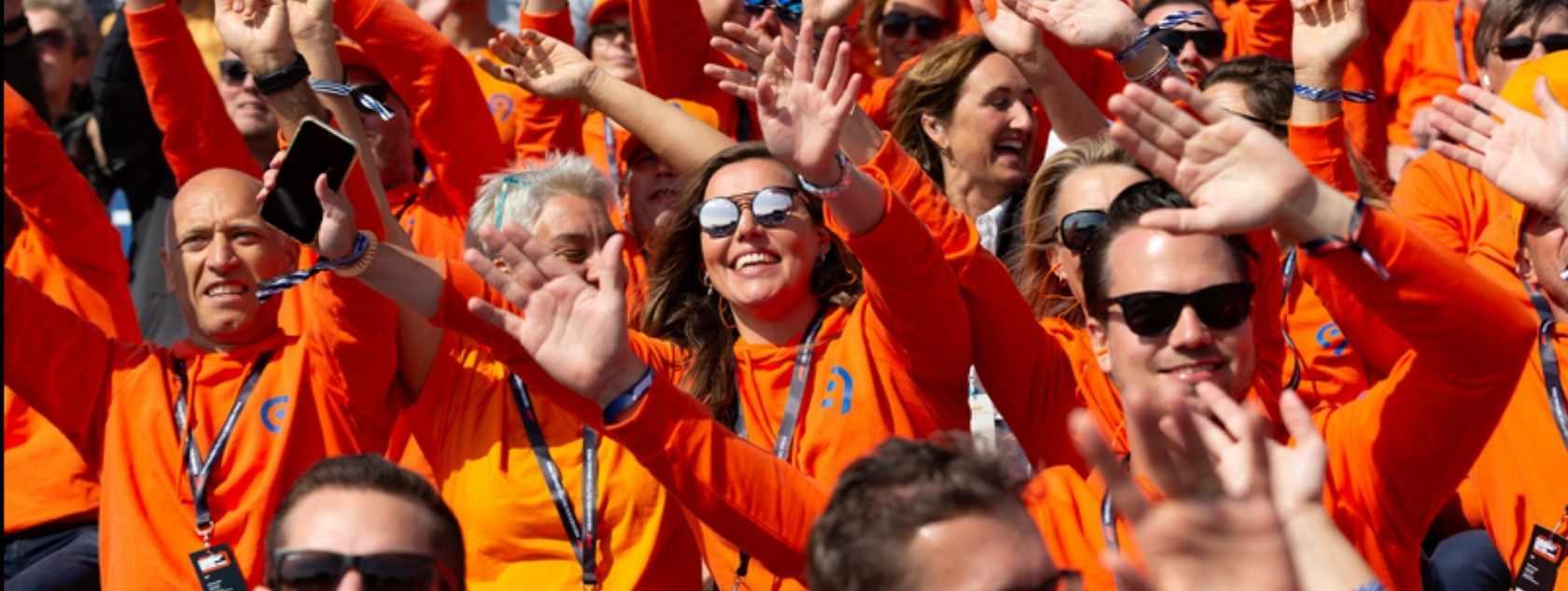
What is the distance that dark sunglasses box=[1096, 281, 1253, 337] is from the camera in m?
4.16

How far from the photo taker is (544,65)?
19.9ft

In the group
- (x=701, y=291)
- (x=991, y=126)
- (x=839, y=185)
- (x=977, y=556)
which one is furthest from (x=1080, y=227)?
(x=977, y=556)

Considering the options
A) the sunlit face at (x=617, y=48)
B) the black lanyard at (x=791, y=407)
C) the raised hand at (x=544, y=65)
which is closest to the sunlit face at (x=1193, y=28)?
the sunlit face at (x=617, y=48)

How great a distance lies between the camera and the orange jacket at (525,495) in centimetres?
527

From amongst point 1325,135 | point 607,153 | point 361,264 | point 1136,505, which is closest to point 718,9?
point 607,153

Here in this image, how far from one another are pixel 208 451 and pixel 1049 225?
2.06m

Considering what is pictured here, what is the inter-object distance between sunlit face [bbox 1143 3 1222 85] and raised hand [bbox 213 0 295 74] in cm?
262

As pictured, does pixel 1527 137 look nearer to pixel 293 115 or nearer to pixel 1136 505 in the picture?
pixel 1136 505

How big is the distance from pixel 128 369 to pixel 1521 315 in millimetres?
3418

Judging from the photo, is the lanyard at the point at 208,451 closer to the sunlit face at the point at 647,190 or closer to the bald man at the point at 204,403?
the bald man at the point at 204,403

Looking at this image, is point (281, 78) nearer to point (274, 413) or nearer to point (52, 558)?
point (274, 413)

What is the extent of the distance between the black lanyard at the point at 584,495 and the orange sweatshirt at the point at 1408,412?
1.41 m

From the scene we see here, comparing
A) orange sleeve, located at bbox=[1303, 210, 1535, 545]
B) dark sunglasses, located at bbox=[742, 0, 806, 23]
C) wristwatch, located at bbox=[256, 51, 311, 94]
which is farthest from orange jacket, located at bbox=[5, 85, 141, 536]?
orange sleeve, located at bbox=[1303, 210, 1535, 545]

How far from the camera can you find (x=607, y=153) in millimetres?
7109
